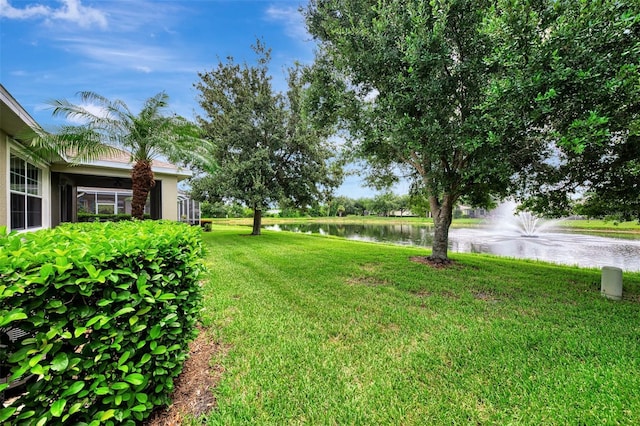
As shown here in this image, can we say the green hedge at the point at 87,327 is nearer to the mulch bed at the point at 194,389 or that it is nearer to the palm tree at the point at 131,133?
the mulch bed at the point at 194,389

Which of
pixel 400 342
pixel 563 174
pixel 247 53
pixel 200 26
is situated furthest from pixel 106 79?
pixel 563 174

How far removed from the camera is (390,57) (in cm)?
593

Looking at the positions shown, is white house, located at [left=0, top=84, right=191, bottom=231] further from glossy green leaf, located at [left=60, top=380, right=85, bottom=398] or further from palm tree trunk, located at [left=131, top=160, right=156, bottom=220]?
glossy green leaf, located at [left=60, top=380, right=85, bottom=398]

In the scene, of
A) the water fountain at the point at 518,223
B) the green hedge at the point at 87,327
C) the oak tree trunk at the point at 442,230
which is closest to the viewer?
the green hedge at the point at 87,327

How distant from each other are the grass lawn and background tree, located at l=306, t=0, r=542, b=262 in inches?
103

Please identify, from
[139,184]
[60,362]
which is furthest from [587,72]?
[139,184]

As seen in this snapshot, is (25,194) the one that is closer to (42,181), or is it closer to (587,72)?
(42,181)

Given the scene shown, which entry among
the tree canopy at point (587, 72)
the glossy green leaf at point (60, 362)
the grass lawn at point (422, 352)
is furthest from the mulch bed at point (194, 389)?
the tree canopy at point (587, 72)

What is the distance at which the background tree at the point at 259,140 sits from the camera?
44.4ft

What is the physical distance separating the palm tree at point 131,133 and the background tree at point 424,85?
5546mm

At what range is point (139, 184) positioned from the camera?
959 cm

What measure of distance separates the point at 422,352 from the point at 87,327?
3.09 meters

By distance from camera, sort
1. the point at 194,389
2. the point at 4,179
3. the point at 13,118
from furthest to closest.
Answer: the point at 4,179 → the point at 13,118 → the point at 194,389

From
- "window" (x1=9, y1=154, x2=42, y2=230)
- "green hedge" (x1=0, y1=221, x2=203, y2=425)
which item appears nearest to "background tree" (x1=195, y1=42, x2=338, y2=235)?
"window" (x1=9, y1=154, x2=42, y2=230)
